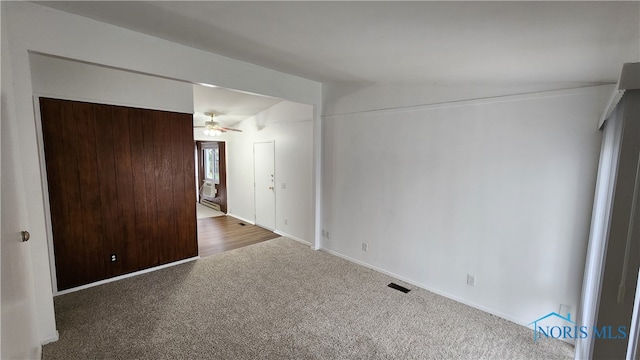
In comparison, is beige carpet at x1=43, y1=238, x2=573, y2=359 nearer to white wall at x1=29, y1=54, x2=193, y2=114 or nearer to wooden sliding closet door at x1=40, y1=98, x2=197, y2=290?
wooden sliding closet door at x1=40, y1=98, x2=197, y2=290

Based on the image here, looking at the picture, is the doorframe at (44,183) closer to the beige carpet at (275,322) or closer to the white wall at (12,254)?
the beige carpet at (275,322)

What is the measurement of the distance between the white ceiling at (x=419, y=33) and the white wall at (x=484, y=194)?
401mm

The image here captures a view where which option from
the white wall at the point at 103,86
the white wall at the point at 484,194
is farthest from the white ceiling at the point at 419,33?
the white wall at the point at 103,86

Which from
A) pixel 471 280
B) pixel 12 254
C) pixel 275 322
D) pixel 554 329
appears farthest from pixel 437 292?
pixel 12 254

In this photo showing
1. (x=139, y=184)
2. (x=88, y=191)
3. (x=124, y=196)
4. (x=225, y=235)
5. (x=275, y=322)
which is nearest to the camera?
(x=275, y=322)

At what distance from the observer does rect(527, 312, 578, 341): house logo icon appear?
2.38 metres

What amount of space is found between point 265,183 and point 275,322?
3598mm

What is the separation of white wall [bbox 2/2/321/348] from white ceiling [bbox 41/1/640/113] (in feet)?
0.40

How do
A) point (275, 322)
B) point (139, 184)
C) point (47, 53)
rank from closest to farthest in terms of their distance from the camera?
point (47, 53), point (275, 322), point (139, 184)

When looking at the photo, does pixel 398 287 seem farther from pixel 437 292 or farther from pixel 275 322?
pixel 275 322

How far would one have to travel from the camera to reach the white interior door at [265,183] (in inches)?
222

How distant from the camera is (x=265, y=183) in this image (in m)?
5.86

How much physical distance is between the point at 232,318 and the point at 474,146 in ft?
9.75

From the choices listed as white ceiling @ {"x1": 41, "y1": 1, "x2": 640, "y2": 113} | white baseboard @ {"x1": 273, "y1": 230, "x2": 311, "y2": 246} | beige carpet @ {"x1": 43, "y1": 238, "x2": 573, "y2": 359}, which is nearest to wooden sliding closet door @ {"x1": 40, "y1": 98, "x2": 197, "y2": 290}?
beige carpet @ {"x1": 43, "y1": 238, "x2": 573, "y2": 359}
